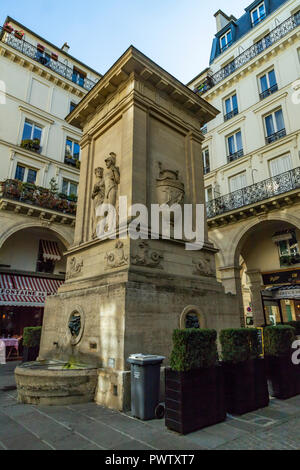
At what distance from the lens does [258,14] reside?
2220 cm

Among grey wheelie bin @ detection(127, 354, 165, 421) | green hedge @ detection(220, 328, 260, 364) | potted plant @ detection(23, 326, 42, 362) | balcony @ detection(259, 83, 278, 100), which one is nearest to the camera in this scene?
grey wheelie bin @ detection(127, 354, 165, 421)

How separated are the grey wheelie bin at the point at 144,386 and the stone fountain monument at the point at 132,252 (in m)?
0.43

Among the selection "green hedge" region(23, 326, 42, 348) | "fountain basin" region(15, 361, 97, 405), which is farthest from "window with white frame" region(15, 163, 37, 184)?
"fountain basin" region(15, 361, 97, 405)

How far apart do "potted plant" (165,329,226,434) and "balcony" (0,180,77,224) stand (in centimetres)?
1359

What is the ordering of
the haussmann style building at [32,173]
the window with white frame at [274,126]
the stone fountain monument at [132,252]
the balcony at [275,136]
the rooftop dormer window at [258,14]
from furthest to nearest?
the rooftop dormer window at [258,14] → the window with white frame at [274,126] → the balcony at [275,136] → the haussmann style building at [32,173] → the stone fountain monument at [132,252]

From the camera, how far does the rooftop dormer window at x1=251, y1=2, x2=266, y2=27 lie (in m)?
21.7

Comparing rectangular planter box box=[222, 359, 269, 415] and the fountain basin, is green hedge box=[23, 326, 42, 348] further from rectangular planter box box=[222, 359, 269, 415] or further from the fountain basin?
rectangular planter box box=[222, 359, 269, 415]

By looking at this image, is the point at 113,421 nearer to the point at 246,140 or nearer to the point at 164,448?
the point at 164,448

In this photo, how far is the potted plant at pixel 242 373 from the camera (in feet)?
16.9

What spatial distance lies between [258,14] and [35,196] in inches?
857

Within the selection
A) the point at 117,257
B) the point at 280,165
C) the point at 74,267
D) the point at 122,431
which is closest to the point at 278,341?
the point at 122,431

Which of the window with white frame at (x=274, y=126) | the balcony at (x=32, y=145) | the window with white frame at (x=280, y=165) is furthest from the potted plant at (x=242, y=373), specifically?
the balcony at (x=32, y=145)

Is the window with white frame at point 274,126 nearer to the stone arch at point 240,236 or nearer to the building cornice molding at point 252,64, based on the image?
the building cornice molding at point 252,64
